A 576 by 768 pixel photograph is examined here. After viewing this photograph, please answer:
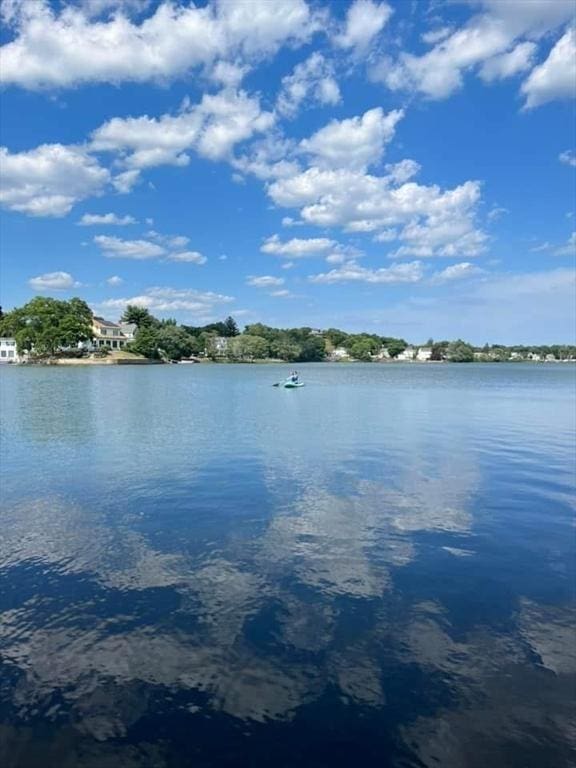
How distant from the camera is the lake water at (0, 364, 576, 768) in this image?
21.5 feet

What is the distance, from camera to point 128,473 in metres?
20.3

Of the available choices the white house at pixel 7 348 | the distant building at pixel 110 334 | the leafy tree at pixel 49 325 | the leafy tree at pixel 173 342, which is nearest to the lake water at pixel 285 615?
the leafy tree at pixel 49 325

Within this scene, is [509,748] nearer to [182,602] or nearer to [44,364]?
[182,602]

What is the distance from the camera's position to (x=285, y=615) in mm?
9398

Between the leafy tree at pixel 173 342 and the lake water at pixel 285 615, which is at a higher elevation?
the leafy tree at pixel 173 342

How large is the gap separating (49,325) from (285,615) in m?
140

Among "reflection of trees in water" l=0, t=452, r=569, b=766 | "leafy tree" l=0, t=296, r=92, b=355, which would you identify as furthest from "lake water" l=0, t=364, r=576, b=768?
"leafy tree" l=0, t=296, r=92, b=355

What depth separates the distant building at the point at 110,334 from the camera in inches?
6841

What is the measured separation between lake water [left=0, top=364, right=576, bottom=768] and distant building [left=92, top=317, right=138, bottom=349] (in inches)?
6330

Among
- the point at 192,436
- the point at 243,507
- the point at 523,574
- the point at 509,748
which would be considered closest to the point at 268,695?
the point at 509,748

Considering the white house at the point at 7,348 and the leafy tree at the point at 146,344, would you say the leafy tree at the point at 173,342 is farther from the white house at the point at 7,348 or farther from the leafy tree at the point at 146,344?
the white house at the point at 7,348

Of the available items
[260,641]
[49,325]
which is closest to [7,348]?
[49,325]

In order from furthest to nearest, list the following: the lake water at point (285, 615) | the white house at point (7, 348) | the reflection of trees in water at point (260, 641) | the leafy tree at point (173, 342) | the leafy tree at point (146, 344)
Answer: the leafy tree at point (173, 342) < the leafy tree at point (146, 344) < the white house at point (7, 348) < the reflection of trees in water at point (260, 641) < the lake water at point (285, 615)

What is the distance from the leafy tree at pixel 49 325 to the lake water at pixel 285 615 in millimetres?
123731
